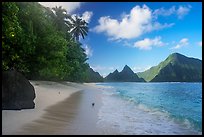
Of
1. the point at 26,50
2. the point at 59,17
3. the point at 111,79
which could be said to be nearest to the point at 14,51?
the point at 26,50

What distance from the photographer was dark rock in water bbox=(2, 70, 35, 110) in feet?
35.4

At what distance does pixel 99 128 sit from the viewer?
953 centimetres

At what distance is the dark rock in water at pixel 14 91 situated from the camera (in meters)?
10.8

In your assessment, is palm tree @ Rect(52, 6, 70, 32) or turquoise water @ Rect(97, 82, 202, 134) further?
palm tree @ Rect(52, 6, 70, 32)

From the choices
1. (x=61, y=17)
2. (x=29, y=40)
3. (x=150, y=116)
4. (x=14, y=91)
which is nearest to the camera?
(x=14, y=91)

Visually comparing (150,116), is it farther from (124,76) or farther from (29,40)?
(124,76)

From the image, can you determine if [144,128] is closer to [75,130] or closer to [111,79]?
[75,130]

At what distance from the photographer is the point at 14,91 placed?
11.1 meters

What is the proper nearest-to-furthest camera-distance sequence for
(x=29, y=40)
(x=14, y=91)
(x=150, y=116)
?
1. (x=14, y=91)
2. (x=29, y=40)
3. (x=150, y=116)

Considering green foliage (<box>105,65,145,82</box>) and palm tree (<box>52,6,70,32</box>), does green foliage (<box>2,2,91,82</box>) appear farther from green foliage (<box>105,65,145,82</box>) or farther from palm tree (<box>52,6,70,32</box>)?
green foliage (<box>105,65,145,82</box>)

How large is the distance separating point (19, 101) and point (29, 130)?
3689 millimetres

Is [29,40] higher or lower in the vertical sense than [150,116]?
higher

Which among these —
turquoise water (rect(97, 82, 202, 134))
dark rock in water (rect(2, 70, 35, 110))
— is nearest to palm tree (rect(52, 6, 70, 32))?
turquoise water (rect(97, 82, 202, 134))

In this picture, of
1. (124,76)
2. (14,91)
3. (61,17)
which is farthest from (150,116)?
(124,76)
